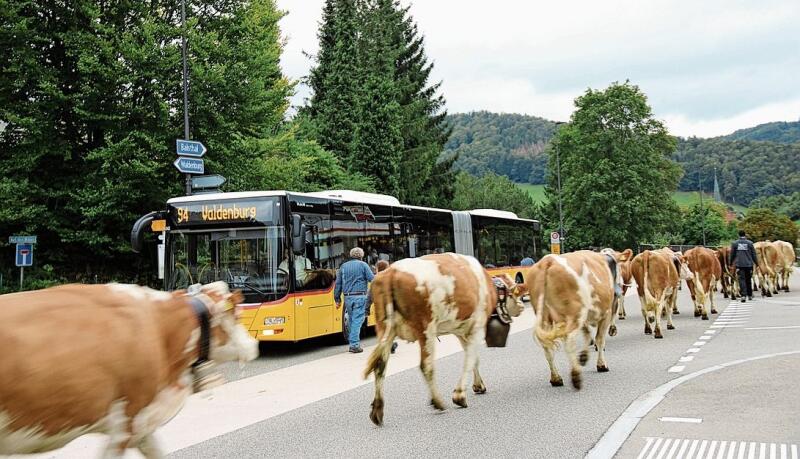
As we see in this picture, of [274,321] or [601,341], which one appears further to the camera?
[274,321]

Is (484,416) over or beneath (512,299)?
beneath

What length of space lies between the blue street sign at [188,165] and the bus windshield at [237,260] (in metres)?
5.93

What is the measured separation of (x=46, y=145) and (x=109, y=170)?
218cm

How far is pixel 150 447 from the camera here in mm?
4492

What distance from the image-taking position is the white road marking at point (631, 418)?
6.07m

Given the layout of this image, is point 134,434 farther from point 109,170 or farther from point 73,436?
point 109,170

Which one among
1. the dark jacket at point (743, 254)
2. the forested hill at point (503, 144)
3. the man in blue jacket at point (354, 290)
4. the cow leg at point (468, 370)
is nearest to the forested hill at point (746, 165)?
the forested hill at point (503, 144)

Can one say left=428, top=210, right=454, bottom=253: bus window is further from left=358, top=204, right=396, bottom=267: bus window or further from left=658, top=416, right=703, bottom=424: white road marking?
left=658, top=416, right=703, bottom=424: white road marking

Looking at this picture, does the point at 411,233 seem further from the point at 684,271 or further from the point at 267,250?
the point at 684,271

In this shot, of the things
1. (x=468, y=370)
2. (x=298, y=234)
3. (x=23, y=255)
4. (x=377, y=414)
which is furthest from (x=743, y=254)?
(x=23, y=255)

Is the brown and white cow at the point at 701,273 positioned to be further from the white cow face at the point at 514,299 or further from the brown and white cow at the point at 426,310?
the brown and white cow at the point at 426,310

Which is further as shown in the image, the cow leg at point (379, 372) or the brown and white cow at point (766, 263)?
the brown and white cow at point (766, 263)

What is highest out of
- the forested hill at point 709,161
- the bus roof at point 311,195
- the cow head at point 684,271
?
the forested hill at point 709,161

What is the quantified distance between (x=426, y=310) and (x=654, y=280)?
806 centimetres
